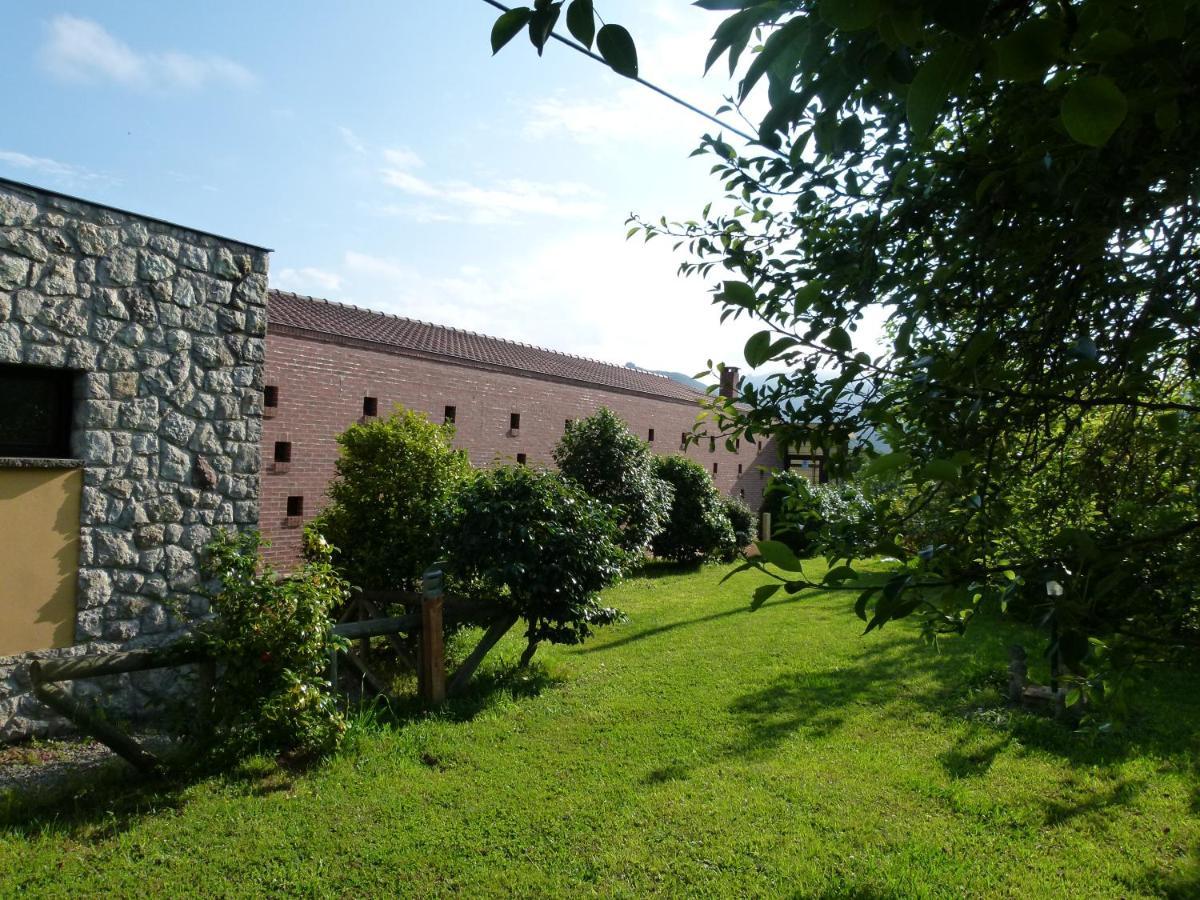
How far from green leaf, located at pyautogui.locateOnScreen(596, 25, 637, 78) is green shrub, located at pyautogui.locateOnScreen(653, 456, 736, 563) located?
14737 mm

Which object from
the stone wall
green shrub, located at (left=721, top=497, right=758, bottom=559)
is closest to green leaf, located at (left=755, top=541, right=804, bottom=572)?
the stone wall

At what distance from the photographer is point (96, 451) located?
5129mm

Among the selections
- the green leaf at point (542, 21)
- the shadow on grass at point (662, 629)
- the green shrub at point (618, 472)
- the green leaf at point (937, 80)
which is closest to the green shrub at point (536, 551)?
the shadow on grass at point (662, 629)

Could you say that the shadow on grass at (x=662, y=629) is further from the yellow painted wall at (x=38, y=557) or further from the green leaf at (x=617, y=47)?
the green leaf at (x=617, y=47)

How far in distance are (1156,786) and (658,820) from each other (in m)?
3.08

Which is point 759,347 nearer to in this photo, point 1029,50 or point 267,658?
point 1029,50

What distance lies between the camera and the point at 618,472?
14.0 meters

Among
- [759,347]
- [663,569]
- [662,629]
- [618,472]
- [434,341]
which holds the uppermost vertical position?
[434,341]

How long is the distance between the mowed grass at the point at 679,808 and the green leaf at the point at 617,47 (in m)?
3.52

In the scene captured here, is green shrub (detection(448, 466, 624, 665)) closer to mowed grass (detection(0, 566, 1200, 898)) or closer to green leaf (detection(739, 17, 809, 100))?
mowed grass (detection(0, 566, 1200, 898))

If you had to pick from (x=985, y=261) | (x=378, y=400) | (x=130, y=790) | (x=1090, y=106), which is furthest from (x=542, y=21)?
(x=378, y=400)

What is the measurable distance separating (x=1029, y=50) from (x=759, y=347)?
46cm

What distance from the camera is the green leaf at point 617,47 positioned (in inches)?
37.3

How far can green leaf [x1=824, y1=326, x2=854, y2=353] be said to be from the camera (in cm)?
133
